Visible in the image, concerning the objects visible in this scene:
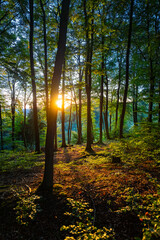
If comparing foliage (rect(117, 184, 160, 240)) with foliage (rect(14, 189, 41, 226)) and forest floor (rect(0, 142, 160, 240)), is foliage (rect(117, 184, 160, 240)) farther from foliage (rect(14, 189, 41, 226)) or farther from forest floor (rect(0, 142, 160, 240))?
foliage (rect(14, 189, 41, 226))

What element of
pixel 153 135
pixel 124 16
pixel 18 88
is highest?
pixel 124 16

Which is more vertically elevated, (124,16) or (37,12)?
(37,12)

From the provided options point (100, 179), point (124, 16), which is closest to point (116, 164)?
point (100, 179)

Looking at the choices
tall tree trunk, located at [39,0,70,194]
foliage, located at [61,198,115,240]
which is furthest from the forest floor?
tall tree trunk, located at [39,0,70,194]

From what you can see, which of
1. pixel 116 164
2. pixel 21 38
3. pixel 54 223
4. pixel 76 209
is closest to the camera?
pixel 54 223

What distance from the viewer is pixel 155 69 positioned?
9398 mm

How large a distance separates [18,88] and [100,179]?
751 inches

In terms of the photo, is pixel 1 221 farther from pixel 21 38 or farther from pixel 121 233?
pixel 21 38

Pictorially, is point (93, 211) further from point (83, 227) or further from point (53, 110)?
point (53, 110)

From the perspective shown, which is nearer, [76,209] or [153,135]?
[76,209]

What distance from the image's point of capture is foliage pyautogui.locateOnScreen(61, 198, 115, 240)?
2013 mm

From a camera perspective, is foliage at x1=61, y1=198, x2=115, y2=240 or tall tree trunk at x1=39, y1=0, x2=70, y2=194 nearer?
foliage at x1=61, y1=198, x2=115, y2=240

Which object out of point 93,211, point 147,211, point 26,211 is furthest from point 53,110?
point 147,211

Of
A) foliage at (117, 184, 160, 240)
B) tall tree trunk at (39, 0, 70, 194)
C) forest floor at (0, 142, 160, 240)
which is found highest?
tall tree trunk at (39, 0, 70, 194)
